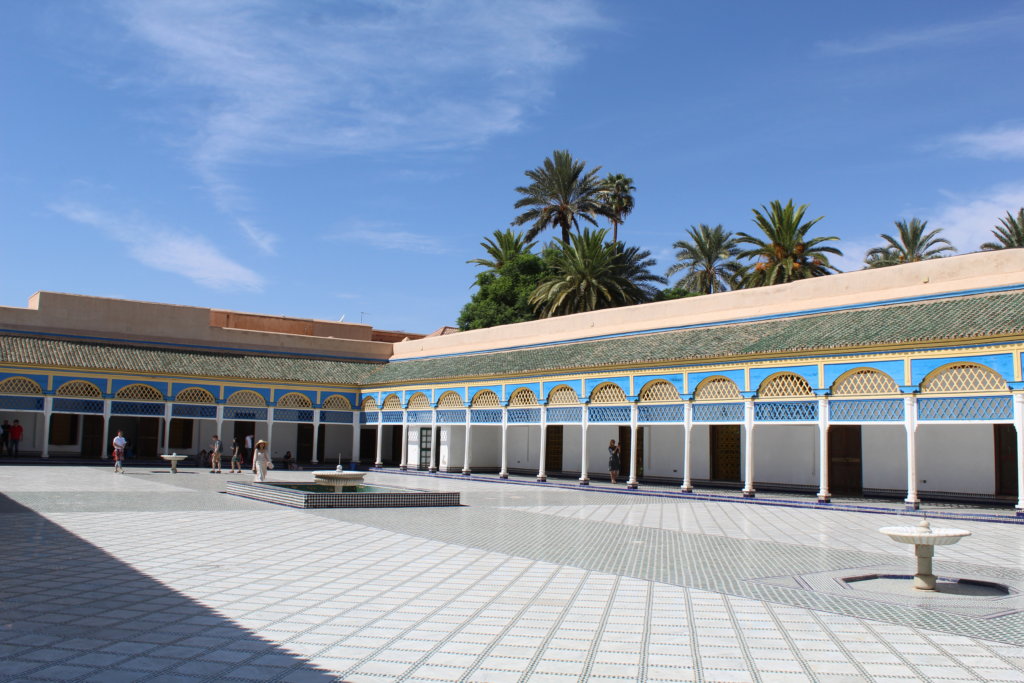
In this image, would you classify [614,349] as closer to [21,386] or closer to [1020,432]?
[1020,432]

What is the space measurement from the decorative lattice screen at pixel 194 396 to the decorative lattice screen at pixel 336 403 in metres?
3.91

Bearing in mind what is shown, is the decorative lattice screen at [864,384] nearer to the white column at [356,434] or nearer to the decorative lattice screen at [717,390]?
the decorative lattice screen at [717,390]

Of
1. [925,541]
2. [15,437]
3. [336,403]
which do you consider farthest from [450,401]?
[925,541]

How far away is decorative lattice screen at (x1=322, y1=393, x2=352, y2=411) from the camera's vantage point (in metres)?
31.8

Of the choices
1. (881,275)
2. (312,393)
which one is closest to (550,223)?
(312,393)

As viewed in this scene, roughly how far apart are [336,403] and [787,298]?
55.4ft

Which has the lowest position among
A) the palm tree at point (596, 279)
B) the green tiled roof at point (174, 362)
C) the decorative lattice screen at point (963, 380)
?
the decorative lattice screen at point (963, 380)

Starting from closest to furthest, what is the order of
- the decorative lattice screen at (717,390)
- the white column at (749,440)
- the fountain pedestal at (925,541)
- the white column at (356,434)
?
the fountain pedestal at (925,541), the white column at (749,440), the decorative lattice screen at (717,390), the white column at (356,434)

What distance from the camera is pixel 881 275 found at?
20.1 meters

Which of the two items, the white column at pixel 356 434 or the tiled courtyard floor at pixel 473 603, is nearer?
the tiled courtyard floor at pixel 473 603

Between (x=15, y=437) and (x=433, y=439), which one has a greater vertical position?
(x=433, y=439)

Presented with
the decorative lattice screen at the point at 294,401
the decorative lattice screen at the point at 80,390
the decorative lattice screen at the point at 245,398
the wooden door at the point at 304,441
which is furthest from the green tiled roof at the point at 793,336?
the decorative lattice screen at the point at 80,390

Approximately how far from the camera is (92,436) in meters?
30.4

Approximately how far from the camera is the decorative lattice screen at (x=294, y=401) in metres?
31.0
